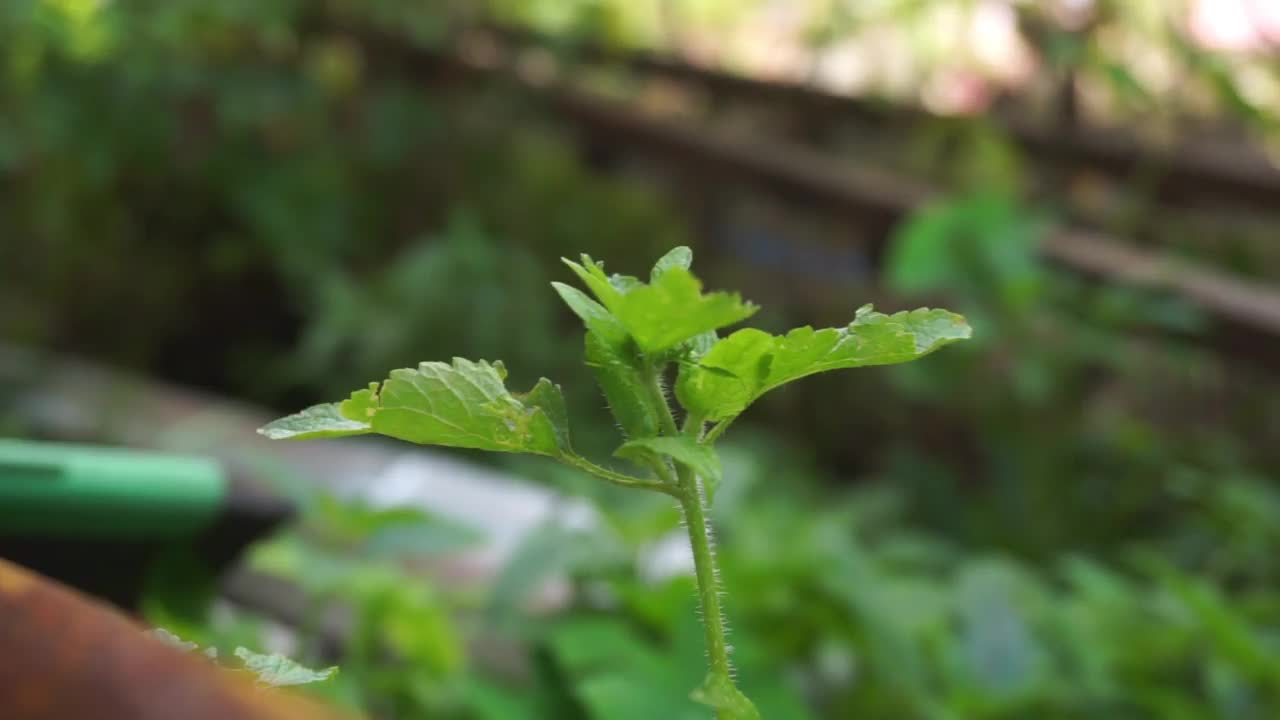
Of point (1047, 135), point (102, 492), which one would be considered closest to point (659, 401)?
point (102, 492)

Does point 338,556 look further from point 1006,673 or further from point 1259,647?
point 1259,647

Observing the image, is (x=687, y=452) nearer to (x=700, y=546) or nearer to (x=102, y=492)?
(x=700, y=546)

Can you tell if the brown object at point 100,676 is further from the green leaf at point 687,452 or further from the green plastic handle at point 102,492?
the green plastic handle at point 102,492

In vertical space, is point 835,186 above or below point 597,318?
below

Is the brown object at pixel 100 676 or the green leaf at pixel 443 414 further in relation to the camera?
the green leaf at pixel 443 414


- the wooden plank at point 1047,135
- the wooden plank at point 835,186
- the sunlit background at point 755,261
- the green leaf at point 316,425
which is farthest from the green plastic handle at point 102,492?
the wooden plank at point 1047,135

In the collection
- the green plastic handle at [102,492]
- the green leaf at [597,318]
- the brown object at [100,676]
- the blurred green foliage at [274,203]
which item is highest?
the green leaf at [597,318]

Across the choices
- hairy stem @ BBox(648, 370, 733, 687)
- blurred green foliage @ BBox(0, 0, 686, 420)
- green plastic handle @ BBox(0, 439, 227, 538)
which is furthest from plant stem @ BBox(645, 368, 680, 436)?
blurred green foliage @ BBox(0, 0, 686, 420)
